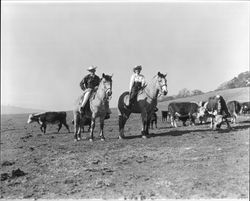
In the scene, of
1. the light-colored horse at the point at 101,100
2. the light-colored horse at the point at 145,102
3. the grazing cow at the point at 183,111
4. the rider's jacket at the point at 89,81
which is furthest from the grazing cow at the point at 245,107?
the light-colored horse at the point at 101,100

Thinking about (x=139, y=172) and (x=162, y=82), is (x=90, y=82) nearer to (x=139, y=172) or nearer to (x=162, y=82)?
(x=162, y=82)

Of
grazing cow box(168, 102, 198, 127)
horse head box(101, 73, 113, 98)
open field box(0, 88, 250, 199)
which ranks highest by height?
horse head box(101, 73, 113, 98)

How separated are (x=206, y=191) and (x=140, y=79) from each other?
7381 millimetres

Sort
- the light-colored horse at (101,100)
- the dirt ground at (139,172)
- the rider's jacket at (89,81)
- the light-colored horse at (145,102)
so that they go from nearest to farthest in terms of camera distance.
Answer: the dirt ground at (139,172), the light-colored horse at (101,100), the light-colored horse at (145,102), the rider's jacket at (89,81)

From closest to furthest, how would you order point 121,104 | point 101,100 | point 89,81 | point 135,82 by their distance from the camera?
point 135,82 → point 101,100 → point 121,104 → point 89,81

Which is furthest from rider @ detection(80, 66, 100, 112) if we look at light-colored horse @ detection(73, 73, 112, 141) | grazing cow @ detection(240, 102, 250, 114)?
grazing cow @ detection(240, 102, 250, 114)

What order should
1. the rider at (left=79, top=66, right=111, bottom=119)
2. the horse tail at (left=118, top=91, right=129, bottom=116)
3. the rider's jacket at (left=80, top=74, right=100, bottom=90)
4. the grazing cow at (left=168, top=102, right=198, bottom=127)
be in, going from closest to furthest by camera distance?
the horse tail at (left=118, top=91, right=129, bottom=116) → the rider at (left=79, top=66, right=111, bottom=119) → the rider's jacket at (left=80, top=74, right=100, bottom=90) → the grazing cow at (left=168, top=102, right=198, bottom=127)

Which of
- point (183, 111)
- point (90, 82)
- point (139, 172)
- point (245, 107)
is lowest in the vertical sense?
point (139, 172)

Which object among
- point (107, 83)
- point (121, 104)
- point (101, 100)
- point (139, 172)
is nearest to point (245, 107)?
point (121, 104)

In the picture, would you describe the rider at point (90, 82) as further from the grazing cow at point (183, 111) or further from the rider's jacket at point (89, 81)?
the grazing cow at point (183, 111)

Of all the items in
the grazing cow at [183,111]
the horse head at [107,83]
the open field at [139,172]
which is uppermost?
the horse head at [107,83]

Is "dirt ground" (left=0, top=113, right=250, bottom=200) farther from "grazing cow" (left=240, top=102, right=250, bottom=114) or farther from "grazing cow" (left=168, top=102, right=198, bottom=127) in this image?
"grazing cow" (left=240, top=102, right=250, bottom=114)

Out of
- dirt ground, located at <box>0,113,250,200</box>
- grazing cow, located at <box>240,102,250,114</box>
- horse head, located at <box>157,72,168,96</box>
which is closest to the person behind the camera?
dirt ground, located at <box>0,113,250,200</box>

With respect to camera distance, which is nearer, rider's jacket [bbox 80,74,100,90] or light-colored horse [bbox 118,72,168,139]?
light-colored horse [bbox 118,72,168,139]
